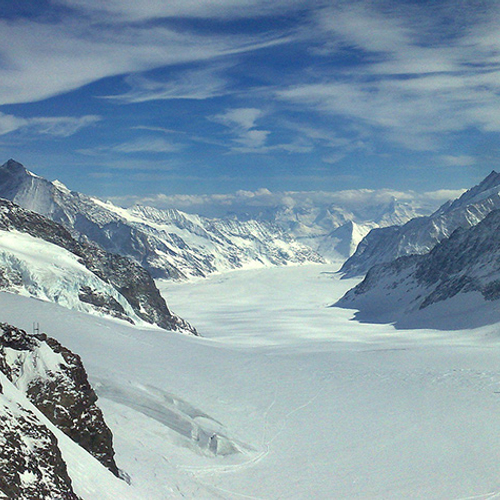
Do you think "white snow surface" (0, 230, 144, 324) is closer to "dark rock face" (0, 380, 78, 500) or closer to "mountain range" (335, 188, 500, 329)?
"dark rock face" (0, 380, 78, 500)

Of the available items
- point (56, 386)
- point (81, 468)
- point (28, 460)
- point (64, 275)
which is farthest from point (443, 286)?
point (28, 460)

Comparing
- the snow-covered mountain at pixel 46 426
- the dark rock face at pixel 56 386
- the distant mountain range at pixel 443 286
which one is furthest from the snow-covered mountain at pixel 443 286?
the snow-covered mountain at pixel 46 426

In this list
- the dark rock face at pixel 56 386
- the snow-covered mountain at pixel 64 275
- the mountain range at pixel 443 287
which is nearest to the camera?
the dark rock face at pixel 56 386

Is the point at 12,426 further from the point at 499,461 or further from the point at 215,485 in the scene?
the point at 499,461

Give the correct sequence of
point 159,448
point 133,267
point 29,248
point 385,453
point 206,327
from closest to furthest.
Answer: point 159,448, point 385,453, point 29,248, point 133,267, point 206,327

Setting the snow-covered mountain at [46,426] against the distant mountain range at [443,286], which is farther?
the distant mountain range at [443,286]

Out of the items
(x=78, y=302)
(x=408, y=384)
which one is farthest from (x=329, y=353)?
(x=78, y=302)

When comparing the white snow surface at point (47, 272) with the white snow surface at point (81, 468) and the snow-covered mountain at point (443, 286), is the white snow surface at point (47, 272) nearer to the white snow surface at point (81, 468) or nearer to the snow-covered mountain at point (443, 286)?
the white snow surface at point (81, 468)
